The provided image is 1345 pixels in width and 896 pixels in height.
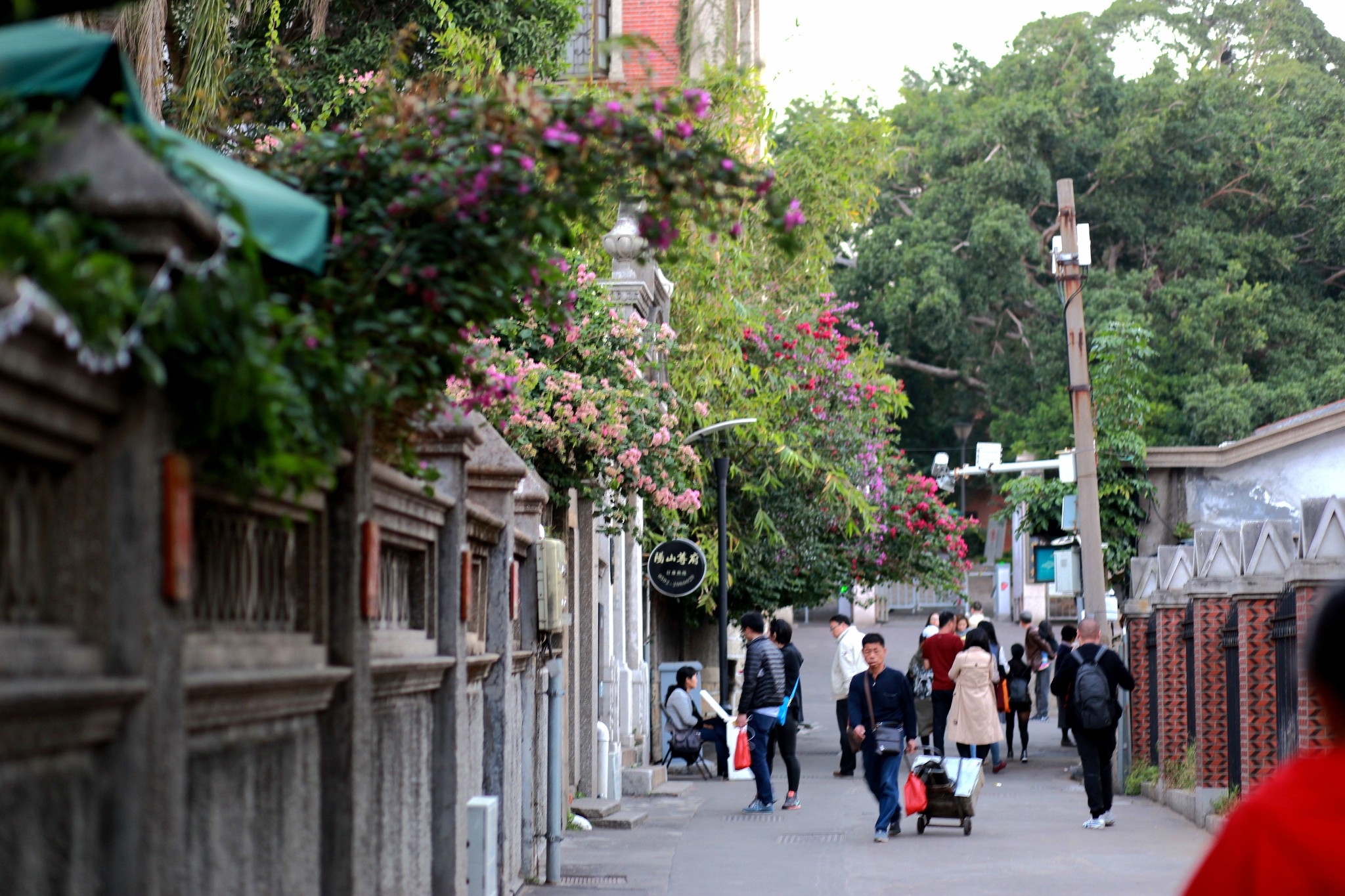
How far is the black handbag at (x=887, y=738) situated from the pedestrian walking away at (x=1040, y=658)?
10.5 metres

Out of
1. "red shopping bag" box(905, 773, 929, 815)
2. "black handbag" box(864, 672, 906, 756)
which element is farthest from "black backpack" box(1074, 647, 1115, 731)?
"black handbag" box(864, 672, 906, 756)

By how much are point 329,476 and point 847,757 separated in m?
17.3

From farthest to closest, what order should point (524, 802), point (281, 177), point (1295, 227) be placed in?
point (1295, 227), point (524, 802), point (281, 177)

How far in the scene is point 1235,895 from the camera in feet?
10.2

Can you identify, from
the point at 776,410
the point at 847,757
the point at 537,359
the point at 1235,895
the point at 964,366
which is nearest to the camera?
the point at 1235,895

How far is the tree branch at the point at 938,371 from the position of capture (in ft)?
155

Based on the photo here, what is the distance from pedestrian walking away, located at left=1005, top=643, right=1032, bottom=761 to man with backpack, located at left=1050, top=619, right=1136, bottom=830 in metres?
7.88

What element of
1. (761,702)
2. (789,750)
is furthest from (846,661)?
(761,702)

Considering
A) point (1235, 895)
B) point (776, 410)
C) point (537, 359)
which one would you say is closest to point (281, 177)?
point (1235, 895)

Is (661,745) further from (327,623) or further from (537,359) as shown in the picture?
(327,623)

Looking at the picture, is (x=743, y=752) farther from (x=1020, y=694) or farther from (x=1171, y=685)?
(x=1020, y=694)

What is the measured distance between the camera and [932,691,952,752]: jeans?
21141 mm

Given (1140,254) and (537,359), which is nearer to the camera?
(537,359)

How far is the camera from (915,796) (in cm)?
1427
